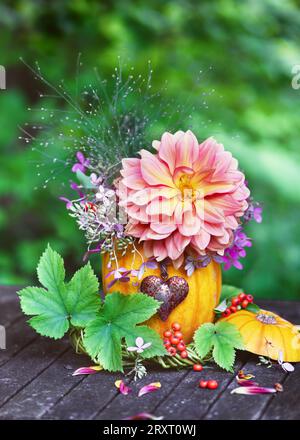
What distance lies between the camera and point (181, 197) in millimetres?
1308

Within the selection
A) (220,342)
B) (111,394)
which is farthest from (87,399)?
(220,342)

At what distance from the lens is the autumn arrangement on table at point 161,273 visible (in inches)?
50.6

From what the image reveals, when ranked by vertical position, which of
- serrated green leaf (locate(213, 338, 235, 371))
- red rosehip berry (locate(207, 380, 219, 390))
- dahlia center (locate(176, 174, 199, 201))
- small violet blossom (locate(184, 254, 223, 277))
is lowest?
red rosehip berry (locate(207, 380, 219, 390))

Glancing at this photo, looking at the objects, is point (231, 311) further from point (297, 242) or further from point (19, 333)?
point (297, 242)

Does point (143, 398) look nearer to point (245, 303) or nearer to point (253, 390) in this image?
point (253, 390)

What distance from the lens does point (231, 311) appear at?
1.42 metres

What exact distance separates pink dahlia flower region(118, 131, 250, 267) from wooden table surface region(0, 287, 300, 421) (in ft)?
0.67

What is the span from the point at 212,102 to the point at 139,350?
1596mm

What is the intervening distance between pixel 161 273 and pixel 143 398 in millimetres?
225

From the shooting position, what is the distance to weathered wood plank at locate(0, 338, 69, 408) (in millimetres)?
1252

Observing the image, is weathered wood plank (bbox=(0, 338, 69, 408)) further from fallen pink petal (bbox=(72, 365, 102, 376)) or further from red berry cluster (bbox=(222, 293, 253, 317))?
red berry cluster (bbox=(222, 293, 253, 317))

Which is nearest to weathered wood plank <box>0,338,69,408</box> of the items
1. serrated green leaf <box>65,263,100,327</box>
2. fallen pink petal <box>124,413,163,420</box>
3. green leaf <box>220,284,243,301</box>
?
serrated green leaf <box>65,263,100,327</box>

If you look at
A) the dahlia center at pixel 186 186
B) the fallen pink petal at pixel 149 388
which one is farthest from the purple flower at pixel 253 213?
the fallen pink petal at pixel 149 388

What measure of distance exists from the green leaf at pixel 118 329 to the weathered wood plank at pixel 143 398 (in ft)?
0.14
